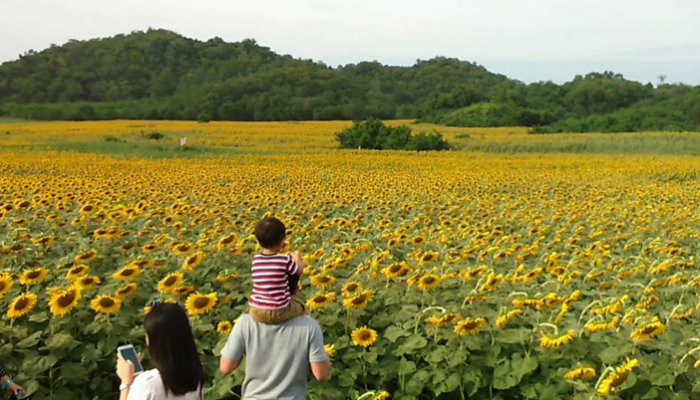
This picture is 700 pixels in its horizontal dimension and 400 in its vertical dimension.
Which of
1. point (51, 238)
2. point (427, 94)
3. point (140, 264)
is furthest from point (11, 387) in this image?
point (427, 94)

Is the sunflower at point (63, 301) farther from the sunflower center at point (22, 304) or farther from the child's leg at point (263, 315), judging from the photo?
the child's leg at point (263, 315)

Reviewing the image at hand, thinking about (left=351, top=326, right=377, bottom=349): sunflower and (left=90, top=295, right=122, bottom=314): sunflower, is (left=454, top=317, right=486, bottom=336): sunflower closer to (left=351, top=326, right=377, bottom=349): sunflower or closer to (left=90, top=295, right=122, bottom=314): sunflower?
(left=351, top=326, right=377, bottom=349): sunflower

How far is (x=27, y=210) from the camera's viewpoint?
659 cm

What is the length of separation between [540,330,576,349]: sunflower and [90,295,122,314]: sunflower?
210 centimetres

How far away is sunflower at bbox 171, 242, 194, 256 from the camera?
4.83 m

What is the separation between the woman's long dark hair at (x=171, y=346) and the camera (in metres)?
2.40

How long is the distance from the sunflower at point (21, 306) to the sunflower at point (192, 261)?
3.30 feet

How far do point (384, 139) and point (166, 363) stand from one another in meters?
27.7

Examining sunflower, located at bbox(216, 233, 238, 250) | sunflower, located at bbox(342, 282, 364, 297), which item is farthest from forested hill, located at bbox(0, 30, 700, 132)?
sunflower, located at bbox(342, 282, 364, 297)

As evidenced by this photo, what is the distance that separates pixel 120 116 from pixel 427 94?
35.7 metres

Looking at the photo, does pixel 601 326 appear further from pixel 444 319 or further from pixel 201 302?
pixel 201 302

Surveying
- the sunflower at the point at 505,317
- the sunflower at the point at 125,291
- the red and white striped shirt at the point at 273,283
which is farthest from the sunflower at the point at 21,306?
the sunflower at the point at 505,317

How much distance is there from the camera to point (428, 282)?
4000mm

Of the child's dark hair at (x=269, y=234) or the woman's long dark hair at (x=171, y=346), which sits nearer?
the woman's long dark hair at (x=171, y=346)
